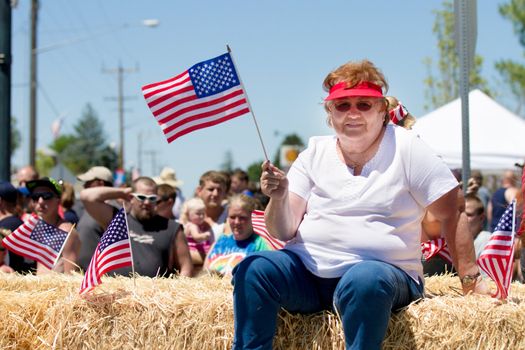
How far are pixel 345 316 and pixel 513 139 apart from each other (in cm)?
821

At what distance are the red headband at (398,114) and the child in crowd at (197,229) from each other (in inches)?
121

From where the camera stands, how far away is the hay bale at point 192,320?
3748mm

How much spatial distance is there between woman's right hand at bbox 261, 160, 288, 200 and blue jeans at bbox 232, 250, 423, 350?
288 millimetres

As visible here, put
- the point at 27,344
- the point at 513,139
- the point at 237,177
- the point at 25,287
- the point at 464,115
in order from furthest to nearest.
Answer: the point at 237,177
the point at 513,139
the point at 464,115
the point at 25,287
the point at 27,344

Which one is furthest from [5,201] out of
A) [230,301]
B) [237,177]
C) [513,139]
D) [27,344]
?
[513,139]

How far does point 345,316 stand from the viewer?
3561mm

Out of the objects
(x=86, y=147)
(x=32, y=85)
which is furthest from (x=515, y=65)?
(x=86, y=147)

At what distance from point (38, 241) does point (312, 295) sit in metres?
2.68

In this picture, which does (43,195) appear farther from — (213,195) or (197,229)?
(213,195)

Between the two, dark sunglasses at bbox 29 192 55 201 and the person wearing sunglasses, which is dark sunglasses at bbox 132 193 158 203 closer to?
the person wearing sunglasses

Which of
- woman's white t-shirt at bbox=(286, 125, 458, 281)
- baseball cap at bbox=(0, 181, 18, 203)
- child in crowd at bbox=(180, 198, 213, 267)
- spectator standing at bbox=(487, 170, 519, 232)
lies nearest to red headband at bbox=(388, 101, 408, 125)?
woman's white t-shirt at bbox=(286, 125, 458, 281)

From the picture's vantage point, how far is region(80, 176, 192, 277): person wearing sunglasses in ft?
21.5

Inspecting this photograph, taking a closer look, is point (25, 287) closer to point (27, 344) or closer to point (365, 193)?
point (27, 344)

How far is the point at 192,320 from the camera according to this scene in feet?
13.3
